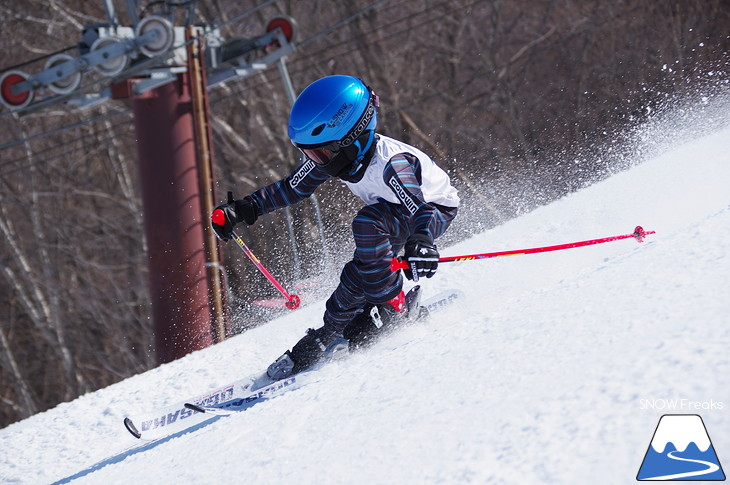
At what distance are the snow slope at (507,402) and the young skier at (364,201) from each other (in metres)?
0.27

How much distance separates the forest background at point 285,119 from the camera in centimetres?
1927

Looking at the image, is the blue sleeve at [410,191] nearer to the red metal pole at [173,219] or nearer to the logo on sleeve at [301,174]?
the logo on sleeve at [301,174]

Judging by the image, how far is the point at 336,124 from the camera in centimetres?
374

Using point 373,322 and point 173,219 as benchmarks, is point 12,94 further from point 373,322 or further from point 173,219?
point 373,322

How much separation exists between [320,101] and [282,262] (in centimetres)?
1393

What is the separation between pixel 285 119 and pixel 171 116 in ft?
34.9

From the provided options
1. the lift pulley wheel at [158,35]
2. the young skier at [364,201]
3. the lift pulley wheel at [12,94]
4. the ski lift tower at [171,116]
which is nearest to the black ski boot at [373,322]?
the young skier at [364,201]

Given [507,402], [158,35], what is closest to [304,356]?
[507,402]

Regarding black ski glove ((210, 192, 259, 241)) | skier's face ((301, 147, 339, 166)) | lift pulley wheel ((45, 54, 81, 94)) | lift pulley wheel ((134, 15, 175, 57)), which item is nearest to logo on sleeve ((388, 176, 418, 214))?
skier's face ((301, 147, 339, 166))

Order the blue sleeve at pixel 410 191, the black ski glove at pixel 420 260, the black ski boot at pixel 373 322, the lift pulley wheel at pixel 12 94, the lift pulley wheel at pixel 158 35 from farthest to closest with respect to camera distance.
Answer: the lift pulley wheel at pixel 12 94 < the lift pulley wheel at pixel 158 35 < the black ski boot at pixel 373 322 < the blue sleeve at pixel 410 191 < the black ski glove at pixel 420 260

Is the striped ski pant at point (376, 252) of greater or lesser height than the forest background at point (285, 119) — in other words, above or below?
below

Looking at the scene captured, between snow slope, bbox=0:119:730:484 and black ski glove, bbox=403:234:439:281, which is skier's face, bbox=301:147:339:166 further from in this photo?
snow slope, bbox=0:119:730:484

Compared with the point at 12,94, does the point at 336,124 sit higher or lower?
lower

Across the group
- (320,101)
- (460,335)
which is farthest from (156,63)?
(460,335)
